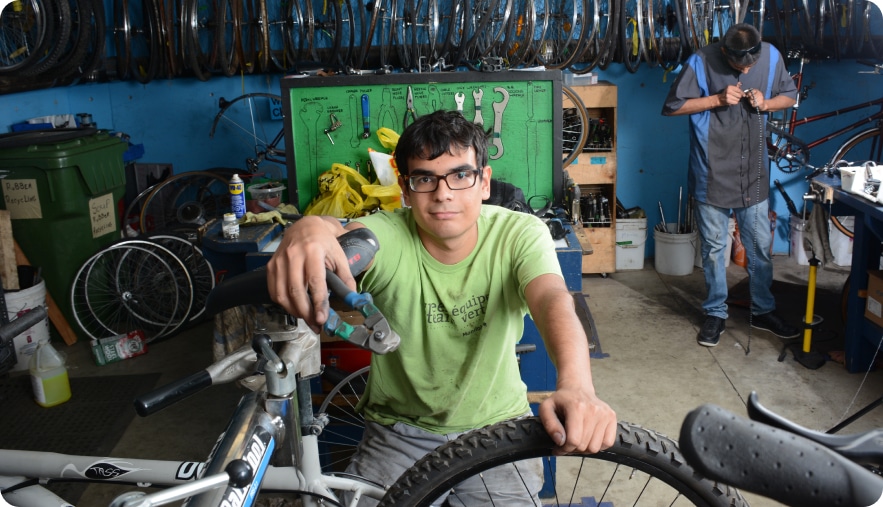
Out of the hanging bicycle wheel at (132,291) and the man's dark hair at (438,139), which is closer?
the man's dark hair at (438,139)

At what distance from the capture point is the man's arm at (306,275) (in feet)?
3.83

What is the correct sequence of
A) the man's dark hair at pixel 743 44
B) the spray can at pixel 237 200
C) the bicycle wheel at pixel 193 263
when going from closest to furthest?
the spray can at pixel 237 200, the man's dark hair at pixel 743 44, the bicycle wheel at pixel 193 263

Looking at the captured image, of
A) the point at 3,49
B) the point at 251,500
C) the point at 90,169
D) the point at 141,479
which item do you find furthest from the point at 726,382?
the point at 3,49

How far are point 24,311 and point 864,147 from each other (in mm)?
5392

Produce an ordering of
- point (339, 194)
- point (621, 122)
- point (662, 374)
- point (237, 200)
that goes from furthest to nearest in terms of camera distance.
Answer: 1. point (621, 122)
2. point (662, 374)
3. point (339, 194)
4. point (237, 200)

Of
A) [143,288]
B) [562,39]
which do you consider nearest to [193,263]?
[143,288]

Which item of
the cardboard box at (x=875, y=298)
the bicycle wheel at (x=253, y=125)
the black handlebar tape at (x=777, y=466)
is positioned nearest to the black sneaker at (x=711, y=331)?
the cardboard box at (x=875, y=298)

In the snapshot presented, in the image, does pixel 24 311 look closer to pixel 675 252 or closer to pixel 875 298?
pixel 675 252

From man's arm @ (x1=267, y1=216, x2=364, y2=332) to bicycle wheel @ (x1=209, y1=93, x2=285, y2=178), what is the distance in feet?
14.9

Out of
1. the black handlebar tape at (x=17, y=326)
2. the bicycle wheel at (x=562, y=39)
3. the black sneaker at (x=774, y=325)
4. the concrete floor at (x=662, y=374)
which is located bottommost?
the concrete floor at (x=662, y=374)

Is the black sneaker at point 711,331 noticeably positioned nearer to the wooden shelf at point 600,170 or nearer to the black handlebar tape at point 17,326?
the wooden shelf at point 600,170

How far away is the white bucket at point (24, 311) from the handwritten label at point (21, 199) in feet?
1.35

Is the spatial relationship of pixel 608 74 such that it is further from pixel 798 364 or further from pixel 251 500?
pixel 251 500

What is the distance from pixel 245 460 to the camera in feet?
3.53
